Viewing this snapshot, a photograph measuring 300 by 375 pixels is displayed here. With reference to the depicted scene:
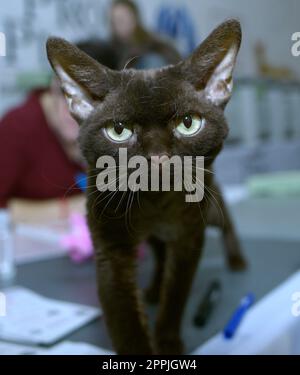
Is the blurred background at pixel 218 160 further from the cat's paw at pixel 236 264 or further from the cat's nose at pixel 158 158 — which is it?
the cat's nose at pixel 158 158

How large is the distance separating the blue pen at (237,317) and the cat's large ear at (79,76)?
33cm

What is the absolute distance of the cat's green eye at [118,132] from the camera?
36cm

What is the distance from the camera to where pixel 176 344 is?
1.61 feet

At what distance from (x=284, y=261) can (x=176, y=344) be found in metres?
0.43

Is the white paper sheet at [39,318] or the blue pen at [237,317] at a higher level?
the blue pen at [237,317]

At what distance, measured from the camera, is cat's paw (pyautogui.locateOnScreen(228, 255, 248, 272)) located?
0.81m

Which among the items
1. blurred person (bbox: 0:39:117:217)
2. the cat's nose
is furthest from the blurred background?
the cat's nose

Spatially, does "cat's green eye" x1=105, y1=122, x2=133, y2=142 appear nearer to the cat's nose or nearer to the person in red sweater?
the cat's nose

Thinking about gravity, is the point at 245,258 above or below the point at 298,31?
below

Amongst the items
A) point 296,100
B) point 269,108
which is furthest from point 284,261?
point 296,100

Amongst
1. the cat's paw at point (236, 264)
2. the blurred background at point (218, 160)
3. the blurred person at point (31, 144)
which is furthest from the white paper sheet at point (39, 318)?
the blurred person at point (31, 144)

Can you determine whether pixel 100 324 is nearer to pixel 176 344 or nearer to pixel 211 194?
pixel 176 344

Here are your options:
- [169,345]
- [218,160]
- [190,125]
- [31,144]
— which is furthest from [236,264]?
[31,144]

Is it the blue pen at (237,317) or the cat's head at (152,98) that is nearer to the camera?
the cat's head at (152,98)
